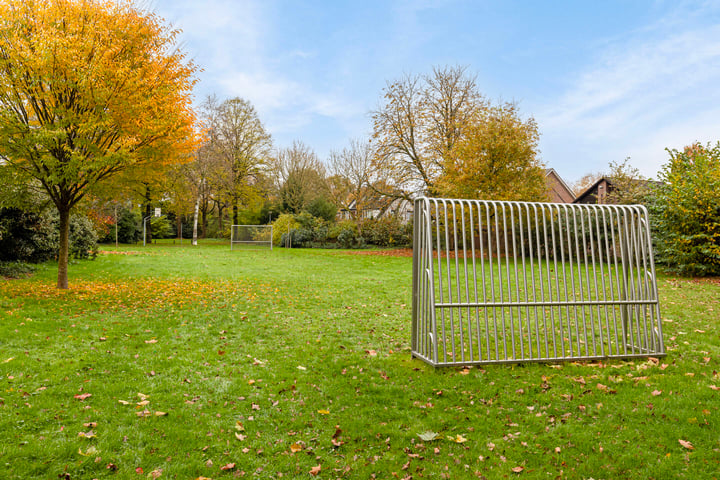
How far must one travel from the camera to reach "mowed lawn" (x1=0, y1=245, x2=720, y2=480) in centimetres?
332

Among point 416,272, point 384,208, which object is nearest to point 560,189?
point 384,208

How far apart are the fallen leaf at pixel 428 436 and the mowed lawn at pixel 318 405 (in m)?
0.02

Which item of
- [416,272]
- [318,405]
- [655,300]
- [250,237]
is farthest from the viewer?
[250,237]

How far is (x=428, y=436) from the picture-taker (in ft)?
12.3

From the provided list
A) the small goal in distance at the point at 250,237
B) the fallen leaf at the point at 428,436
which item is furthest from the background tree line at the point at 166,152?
the fallen leaf at the point at 428,436

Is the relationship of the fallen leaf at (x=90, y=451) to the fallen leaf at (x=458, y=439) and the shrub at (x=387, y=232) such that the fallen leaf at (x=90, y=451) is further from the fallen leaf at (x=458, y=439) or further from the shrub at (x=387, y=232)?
the shrub at (x=387, y=232)

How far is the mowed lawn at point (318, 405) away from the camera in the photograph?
10.9 ft

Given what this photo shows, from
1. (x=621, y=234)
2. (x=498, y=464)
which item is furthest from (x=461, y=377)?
(x=621, y=234)

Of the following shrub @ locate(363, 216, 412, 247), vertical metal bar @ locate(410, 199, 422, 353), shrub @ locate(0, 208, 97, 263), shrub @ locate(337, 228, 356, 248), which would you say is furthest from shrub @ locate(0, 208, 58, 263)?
shrub @ locate(363, 216, 412, 247)

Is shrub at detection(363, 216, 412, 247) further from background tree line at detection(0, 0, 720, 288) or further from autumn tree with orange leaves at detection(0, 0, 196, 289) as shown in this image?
autumn tree with orange leaves at detection(0, 0, 196, 289)

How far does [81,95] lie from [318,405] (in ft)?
29.5

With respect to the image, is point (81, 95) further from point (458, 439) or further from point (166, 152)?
point (458, 439)

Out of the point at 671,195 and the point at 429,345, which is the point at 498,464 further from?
the point at 671,195

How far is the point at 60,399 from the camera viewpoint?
432 centimetres
